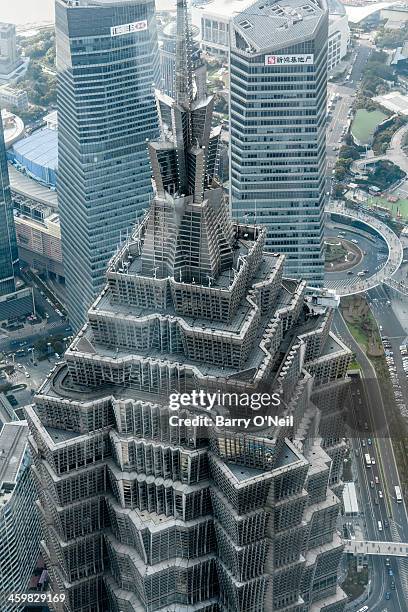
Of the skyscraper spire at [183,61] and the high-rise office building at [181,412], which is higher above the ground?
the skyscraper spire at [183,61]

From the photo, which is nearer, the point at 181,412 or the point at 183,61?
the point at 181,412

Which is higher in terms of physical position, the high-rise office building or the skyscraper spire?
the skyscraper spire

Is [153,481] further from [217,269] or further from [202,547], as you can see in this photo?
[217,269]

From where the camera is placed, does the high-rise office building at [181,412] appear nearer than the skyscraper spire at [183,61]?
Yes

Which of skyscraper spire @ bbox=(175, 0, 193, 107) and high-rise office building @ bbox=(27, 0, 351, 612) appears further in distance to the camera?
skyscraper spire @ bbox=(175, 0, 193, 107)

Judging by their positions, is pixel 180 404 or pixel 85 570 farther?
pixel 85 570

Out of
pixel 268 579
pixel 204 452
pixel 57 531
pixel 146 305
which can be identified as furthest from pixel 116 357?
pixel 268 579

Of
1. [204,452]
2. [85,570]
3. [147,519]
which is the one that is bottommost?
[85,570]

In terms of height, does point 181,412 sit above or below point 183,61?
below
